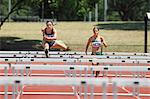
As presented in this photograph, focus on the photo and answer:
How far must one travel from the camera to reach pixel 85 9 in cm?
3312

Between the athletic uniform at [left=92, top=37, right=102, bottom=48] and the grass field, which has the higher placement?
the athletic uniform at [left=92, top=37, right=102, bottom=48]

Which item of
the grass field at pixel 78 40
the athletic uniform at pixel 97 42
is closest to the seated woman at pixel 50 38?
the athletic uniform at pixel 97 42

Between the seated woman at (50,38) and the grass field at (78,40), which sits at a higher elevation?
the seated woman at (50,38)

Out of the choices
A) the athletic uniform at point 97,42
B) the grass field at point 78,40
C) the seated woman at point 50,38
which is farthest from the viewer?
the grass field at point 78,40

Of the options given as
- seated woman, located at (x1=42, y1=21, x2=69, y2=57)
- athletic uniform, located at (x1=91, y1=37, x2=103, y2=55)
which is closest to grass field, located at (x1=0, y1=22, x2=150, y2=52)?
athletic uniform, located at (x1=91, y1=37, x2=103, y2=55)

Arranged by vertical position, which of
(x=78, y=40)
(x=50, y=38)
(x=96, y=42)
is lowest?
(x=78, y=40)

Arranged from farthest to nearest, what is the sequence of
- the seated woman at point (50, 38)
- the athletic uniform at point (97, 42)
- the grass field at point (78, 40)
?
the grass field at point (78, 40) → the seated woman at point (50, 38) → the athletic uniform at point (97, 42)

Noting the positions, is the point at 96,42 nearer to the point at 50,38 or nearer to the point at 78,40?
the point at 50,38

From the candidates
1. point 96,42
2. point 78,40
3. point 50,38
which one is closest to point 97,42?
point 96,42

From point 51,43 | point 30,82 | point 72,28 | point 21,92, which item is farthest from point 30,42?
point 30,82

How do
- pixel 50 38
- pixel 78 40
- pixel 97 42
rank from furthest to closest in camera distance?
pixel 78 40
pixel 50 38
pixel 97 42

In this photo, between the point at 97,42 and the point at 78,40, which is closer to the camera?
the point at 97,42

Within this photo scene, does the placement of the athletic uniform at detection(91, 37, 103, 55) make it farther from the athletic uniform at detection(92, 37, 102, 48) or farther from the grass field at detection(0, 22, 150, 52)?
the grass field at detection(0, 22, 150, 52)

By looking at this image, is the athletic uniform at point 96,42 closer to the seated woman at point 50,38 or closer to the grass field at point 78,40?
the seated woman at point 50,38
